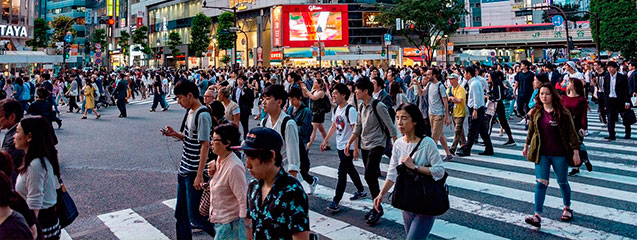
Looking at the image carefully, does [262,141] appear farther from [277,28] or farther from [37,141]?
[277,28]

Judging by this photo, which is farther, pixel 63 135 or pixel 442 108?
pixel 63 135

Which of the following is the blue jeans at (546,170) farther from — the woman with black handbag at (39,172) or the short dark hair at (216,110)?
the woman with black handbag at (39,172)

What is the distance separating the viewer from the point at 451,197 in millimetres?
6934

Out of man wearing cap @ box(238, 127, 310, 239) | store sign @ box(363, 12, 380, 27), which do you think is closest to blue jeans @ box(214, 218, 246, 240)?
man wearing cap @ box(238, 127, 310, 239)

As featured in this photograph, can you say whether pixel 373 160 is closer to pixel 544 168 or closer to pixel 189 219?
pixel 544 168

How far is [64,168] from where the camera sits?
9.30 m

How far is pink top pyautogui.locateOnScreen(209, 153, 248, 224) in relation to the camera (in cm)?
347

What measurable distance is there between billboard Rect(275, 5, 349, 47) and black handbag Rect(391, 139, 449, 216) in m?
57.1

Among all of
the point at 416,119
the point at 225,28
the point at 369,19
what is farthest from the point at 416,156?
the point at 369,19

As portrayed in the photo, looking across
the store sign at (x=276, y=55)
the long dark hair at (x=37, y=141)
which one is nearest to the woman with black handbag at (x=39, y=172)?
the long dark hair at (x=37, y=141)

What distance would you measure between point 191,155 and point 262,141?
2266 mm

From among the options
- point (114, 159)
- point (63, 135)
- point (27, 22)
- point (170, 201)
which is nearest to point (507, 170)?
point (170, 201)

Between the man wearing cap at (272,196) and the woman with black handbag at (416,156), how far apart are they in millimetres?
1397

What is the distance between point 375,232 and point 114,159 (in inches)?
269
